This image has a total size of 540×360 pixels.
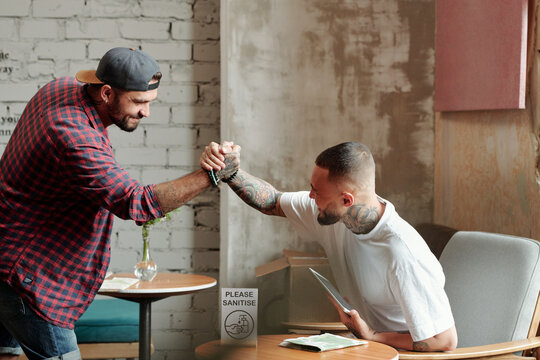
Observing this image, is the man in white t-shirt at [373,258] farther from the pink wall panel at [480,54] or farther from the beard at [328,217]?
the pink wall panel at [480,54]

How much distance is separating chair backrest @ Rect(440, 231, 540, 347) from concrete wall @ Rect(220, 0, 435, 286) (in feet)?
2.95

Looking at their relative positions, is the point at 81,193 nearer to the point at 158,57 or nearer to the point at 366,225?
the point at 366,225

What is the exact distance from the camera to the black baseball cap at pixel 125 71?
195 centimetres

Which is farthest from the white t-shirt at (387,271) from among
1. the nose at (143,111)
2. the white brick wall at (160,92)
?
the white brick wall at (160,92)

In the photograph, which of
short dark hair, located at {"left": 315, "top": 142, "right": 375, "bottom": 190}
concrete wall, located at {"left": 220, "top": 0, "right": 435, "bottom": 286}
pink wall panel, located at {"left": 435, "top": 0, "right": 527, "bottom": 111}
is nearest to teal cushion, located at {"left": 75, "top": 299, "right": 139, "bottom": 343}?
concrete wall, located at {"left": 220, "top": 0, "right": 435, "bottom": 286}

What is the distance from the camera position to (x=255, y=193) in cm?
229

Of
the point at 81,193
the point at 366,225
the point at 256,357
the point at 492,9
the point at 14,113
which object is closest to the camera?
the point at 256,357

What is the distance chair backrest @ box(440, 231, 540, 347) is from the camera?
2146 millimetres

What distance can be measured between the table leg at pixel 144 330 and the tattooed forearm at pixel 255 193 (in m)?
0.82

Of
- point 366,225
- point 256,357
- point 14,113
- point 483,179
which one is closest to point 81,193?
point 256,357

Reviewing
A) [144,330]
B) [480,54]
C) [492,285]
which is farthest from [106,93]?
[480,54]

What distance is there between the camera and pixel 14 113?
11.9ft

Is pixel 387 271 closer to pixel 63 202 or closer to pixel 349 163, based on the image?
pixel 349 163

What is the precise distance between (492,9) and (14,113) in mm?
2458
